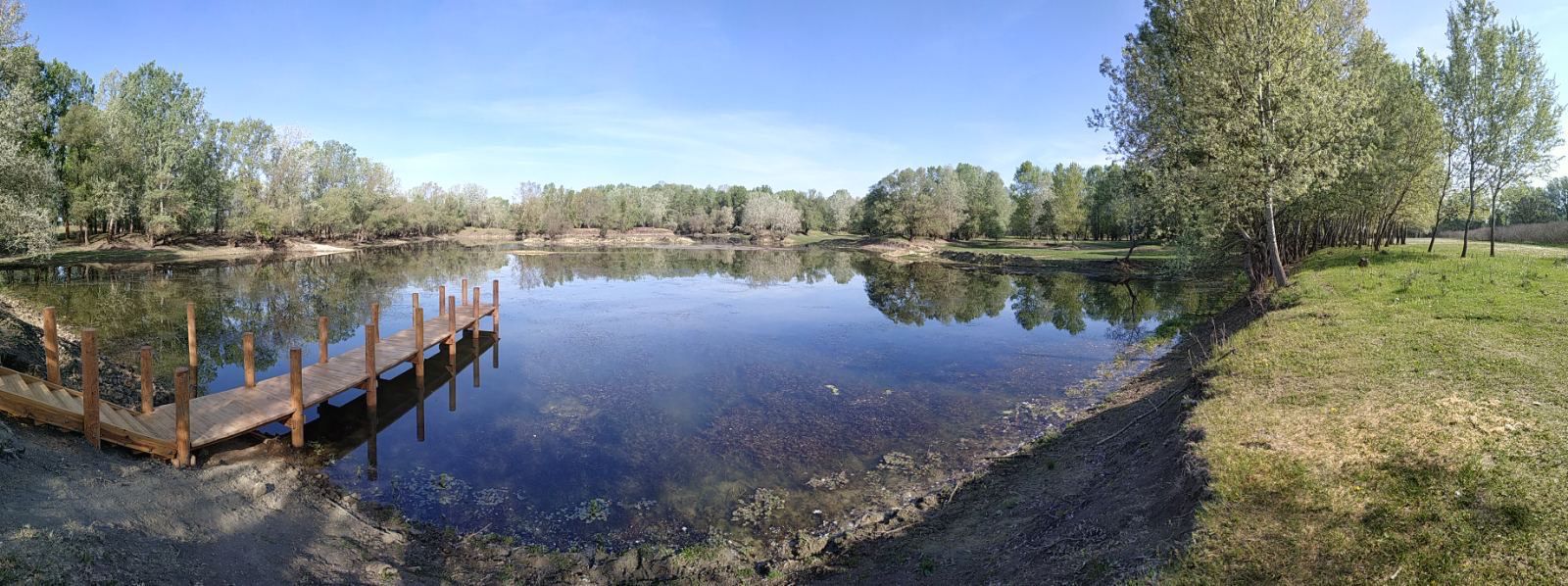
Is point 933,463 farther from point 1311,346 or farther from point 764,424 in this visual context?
point 1311,346

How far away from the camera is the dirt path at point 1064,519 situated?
7281 mm

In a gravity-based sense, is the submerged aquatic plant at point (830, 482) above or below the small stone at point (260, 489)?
below

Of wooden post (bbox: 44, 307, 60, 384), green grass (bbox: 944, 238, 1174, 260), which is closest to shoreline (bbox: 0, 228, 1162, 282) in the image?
green grass (bbox: 944, 238, 1174, 260)

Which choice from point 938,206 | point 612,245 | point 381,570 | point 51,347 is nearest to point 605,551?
point 381,570

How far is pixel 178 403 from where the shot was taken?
11141mm

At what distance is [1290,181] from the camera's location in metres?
17.6

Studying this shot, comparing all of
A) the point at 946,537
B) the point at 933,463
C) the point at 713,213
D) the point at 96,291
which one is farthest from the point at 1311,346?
the point at 713,213

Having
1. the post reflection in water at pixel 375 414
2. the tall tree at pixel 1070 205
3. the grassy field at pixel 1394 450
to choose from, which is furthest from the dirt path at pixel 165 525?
the tall tree at pixel 1070 205

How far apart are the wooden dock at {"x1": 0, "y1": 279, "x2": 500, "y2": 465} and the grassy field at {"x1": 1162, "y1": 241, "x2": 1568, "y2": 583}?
51.5ft

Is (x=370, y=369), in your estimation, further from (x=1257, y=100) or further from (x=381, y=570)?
(x=1257, y=100)

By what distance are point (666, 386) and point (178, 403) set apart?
11587 millimetres

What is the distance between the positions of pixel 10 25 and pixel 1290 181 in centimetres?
5008

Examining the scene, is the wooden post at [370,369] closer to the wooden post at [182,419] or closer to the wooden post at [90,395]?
the wooden post at [182,419]

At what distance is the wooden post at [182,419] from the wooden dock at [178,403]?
0.5 inches
